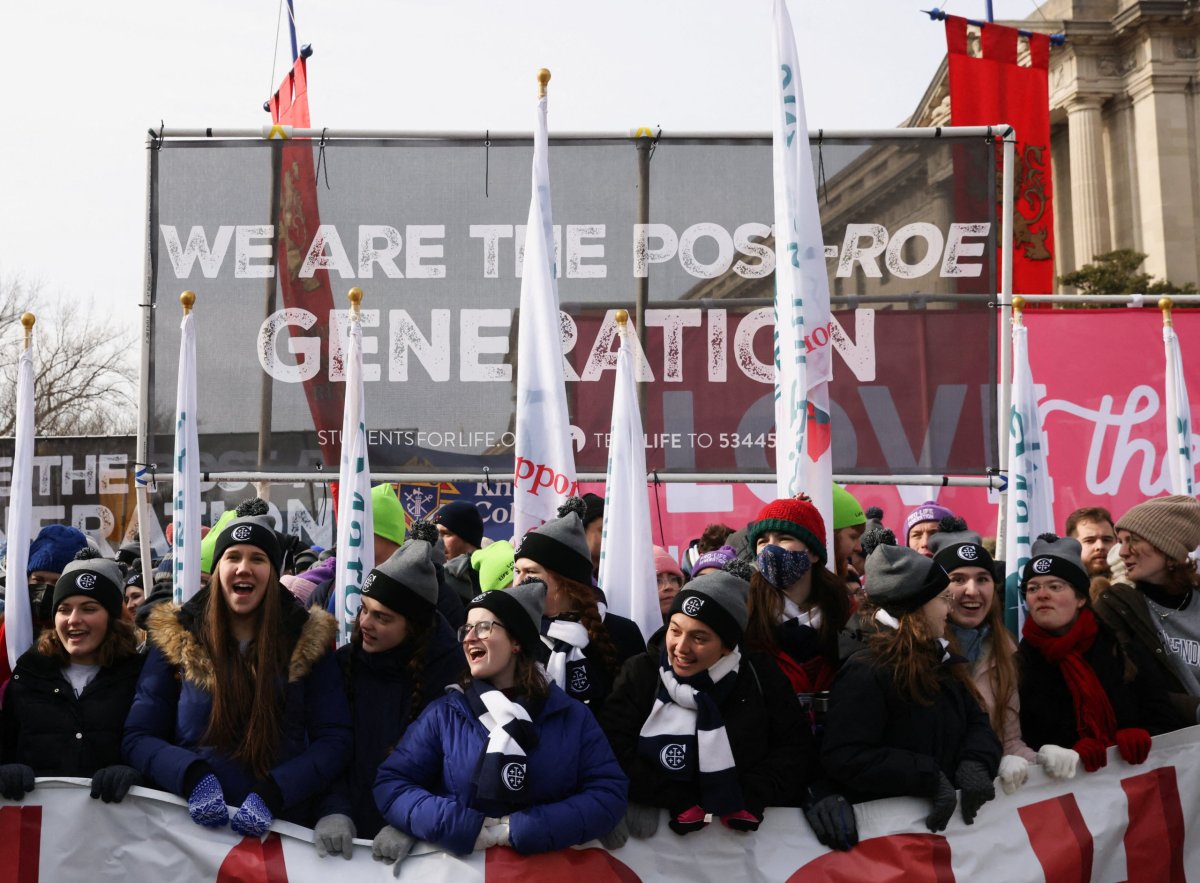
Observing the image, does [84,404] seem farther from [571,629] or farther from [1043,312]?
[571,629]

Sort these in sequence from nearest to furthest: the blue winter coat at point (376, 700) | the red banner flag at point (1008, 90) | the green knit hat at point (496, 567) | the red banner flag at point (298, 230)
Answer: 1. the blue winter coat at point (376, 700)
2. the green knit hat at point (496, 567)
3. the red banner flag at point (298, 230)
4. the red banner flag at point (1008, 90)

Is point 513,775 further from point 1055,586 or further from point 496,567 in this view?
point 1055,586

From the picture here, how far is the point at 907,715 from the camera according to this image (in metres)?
4.21

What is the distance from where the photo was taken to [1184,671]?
502cm

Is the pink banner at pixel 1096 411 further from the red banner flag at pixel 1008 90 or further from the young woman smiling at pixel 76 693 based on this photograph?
the young woman smiling at pixel 76 693

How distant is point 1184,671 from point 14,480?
4592mm

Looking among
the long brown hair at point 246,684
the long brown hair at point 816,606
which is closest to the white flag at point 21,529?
the long brown hair at point 246,684

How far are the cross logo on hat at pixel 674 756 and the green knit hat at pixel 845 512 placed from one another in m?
2.25

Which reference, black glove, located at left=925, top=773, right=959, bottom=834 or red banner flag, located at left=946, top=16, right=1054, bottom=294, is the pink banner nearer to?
red banner flag, located at left=946, top=16, right=1054, bottom=294

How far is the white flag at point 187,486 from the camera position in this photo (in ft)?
18.3

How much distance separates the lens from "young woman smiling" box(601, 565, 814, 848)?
411 cm

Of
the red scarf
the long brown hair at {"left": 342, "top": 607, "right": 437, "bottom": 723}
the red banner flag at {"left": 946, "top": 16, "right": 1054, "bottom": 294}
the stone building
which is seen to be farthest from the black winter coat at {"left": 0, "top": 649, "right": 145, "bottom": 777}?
the stone building

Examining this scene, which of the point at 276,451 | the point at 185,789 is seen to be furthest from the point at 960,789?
the point at 276,451

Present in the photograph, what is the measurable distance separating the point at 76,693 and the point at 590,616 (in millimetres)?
1654
